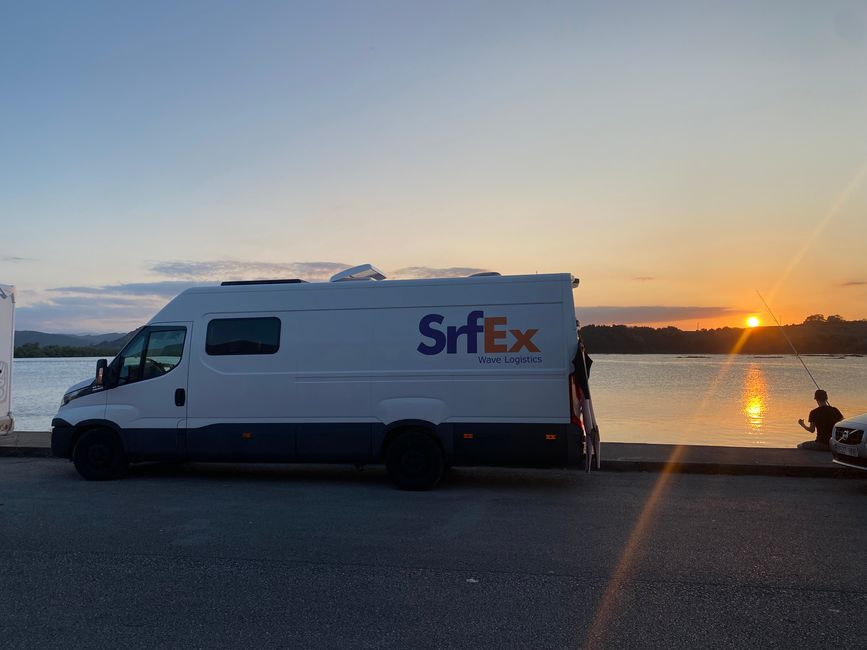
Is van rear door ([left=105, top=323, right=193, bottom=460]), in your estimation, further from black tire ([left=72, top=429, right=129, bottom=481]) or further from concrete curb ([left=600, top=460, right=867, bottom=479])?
concrete curb ([left=600, top=460, right=867, bottom=479])

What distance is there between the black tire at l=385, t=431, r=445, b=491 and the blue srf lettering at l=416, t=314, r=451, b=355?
1096mm

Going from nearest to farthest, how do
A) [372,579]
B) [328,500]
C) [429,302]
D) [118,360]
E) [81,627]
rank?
[81,627] < [372,579] < [328,500] < [429,302] < [118,360]

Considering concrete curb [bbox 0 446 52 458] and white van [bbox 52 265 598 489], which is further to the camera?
concrete curb [bbox 0 446 52 458]

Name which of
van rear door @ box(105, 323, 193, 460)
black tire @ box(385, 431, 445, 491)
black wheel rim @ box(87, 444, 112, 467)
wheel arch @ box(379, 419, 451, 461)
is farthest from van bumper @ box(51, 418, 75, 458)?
black tire @ box(385, 431, 445, 491)

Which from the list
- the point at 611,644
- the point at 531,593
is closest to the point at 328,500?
the point at 531,593

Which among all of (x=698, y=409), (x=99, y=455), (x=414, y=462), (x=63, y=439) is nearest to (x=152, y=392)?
(x=99, y=455)

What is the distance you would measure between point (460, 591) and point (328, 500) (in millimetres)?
3691

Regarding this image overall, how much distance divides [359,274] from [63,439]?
4.95 meters

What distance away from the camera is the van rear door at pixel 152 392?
10.0 meters

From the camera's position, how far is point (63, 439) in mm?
10297

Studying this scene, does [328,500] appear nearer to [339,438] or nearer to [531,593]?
[339,438]

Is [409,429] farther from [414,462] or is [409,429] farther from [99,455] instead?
[99,455]

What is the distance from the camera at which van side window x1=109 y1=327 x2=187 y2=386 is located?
10.1 m

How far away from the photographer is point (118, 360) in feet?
33.7
